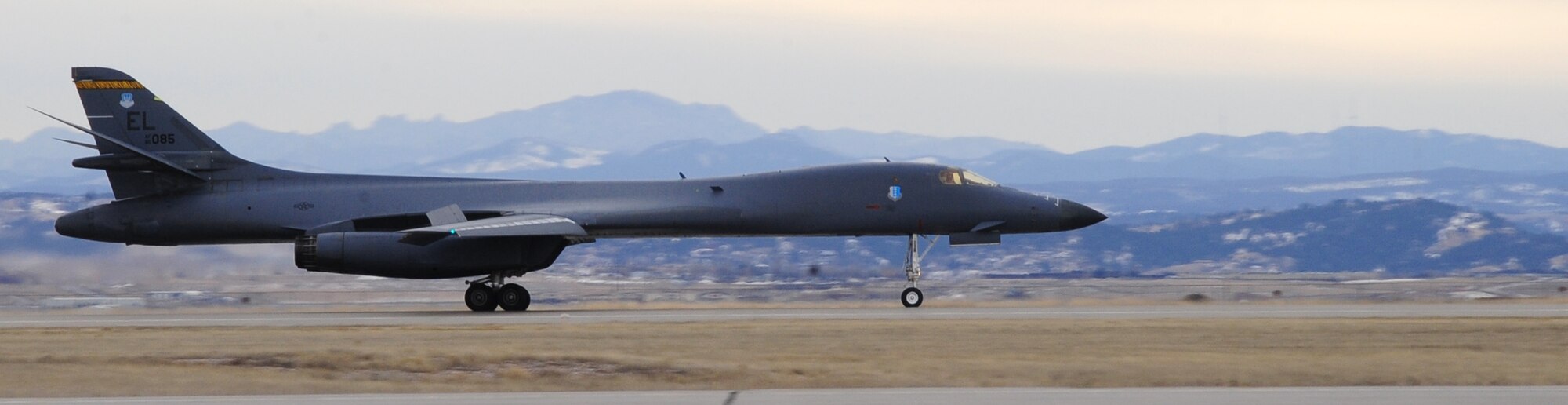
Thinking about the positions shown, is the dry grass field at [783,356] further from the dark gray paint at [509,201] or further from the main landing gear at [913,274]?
the dark gray paint at [509,201]

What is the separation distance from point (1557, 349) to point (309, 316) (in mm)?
20523

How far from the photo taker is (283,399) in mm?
16328

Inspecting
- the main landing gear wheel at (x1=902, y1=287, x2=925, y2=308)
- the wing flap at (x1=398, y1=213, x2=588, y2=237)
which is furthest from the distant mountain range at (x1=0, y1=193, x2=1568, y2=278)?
the main landing gear wheel at (x1=902, y1=287, x2=925, y2=308)

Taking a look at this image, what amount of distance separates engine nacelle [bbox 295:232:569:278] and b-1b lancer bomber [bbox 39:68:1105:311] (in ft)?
0.18

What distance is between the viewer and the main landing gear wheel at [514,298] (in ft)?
111

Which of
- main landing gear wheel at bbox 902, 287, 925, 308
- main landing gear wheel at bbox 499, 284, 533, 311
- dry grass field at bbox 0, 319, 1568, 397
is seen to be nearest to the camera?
dry grass field at bbox 0, 319, 1568, 397

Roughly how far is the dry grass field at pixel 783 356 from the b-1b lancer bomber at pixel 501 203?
21.4 feet

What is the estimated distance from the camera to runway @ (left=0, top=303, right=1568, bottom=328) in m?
28.7

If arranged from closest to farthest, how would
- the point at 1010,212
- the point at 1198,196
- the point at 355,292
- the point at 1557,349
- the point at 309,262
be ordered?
the point at 1557,349
the point at 309,262
the point at 1010,212
the point at 355,292
the point at 1198,196

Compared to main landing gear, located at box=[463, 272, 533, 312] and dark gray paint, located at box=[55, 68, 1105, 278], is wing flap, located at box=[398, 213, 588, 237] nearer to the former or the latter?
dark gray paint, located at box=[55, 68, 1105, 278]

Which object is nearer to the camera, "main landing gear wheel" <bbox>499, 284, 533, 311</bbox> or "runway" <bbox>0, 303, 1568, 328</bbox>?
"runway" <bbox>0, 303, 1568, 328</bbox>

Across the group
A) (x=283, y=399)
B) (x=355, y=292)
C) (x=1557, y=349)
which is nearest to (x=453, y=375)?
(x=283, y=399)

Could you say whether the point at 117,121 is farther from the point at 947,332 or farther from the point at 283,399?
the point at 283,399

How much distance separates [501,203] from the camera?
3428cm
